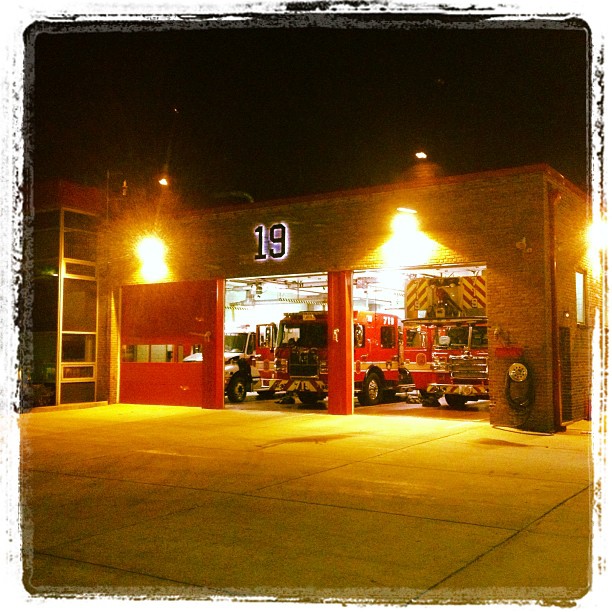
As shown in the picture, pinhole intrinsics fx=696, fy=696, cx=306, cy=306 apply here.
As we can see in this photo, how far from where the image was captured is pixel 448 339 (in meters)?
18.3

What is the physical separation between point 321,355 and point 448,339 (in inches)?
133

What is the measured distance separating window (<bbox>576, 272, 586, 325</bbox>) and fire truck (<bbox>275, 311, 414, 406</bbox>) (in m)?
5.57

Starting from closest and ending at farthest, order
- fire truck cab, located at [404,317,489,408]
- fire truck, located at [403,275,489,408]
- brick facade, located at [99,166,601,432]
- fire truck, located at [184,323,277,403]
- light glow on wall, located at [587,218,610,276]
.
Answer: brick facade, located at [99,166,601,432], light glow on wall, located at [587,218,610,276], fire truck cab, located at [404,317,489,408], fire truck, located at [403,275,489,408], fire truck, located at [184,323,277,403]

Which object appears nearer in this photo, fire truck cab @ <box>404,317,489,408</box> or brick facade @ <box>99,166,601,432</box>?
brick facade @ <box>99,166,601,432</box>

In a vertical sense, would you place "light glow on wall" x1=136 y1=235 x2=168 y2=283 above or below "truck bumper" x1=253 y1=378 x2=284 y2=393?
above

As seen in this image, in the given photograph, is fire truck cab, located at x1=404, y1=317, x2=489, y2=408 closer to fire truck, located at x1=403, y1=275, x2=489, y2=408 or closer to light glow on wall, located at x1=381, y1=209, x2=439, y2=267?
fire truck, located at x1=403, y1=275, x2=489, y2=408

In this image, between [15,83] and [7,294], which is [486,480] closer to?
[15,83]

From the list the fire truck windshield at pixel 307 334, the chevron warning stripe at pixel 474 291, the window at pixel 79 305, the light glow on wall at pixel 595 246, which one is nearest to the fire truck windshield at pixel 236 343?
the fire truck windshield at pixel 307 334

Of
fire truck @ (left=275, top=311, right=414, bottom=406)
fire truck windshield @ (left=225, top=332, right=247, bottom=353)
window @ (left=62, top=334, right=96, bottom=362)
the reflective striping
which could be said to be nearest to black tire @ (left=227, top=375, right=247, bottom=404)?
fire truck windshield @ (left=225, top=332, right=247, bottom=353)

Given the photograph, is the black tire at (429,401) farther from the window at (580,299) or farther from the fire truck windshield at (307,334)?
the window at (580,299)

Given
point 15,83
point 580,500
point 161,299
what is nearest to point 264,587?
point 580,500

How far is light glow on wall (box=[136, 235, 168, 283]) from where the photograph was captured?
1892 centimetres

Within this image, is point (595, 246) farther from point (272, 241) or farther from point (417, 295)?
point (272, 241)

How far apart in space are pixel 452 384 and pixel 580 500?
10105mm
